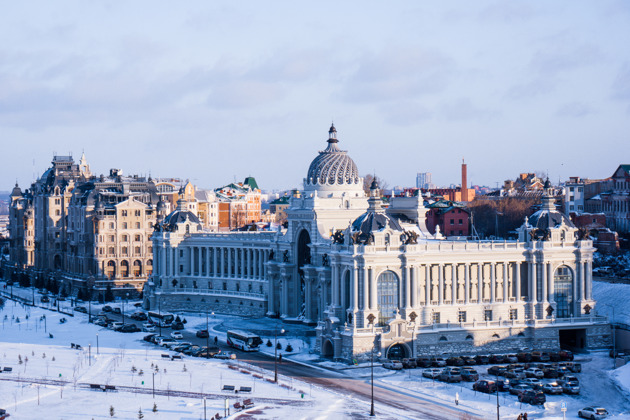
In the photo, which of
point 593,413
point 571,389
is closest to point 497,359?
point 571,389

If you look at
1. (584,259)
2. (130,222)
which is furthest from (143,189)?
(584,259)

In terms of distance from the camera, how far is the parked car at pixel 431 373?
8961 centimetres

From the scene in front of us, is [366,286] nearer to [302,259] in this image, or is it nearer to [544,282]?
[544,282]

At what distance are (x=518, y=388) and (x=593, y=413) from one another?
28.6ft

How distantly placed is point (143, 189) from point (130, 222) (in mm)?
13097

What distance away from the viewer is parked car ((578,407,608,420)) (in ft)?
249

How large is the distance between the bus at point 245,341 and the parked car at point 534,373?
2817 cm

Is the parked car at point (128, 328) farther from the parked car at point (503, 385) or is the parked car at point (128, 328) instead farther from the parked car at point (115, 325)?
the parked car at point (503, 385)

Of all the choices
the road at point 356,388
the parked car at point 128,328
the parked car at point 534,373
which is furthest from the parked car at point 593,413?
the parked car at point 128,328

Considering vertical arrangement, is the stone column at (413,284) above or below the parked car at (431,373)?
above

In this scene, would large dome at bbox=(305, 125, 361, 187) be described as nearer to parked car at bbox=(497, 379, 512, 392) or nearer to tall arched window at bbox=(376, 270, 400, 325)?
tall arched window at bbox=(376, 270, 400, 325)

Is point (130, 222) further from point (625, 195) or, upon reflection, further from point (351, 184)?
point (625, 195)

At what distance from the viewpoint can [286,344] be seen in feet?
348

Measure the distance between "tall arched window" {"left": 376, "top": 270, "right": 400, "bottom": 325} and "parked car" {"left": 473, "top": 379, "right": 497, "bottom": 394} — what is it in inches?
619
